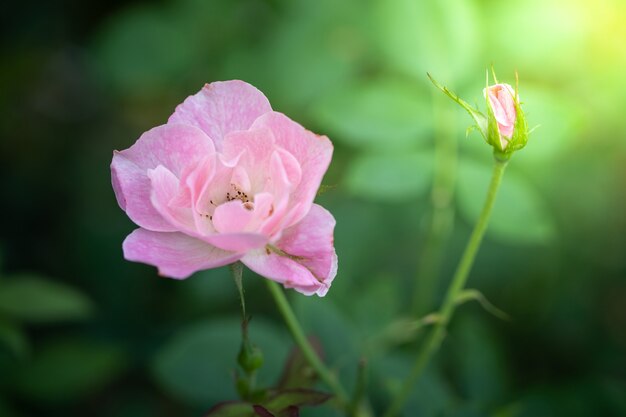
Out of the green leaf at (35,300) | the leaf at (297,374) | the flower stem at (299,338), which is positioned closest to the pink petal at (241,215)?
the flower stem at (299,338)

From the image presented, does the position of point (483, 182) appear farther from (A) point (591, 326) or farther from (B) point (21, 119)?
(B) point (21, 119)

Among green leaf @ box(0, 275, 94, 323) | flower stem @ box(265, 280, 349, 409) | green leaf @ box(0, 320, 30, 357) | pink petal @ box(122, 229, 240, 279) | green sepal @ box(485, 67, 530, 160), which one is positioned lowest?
green leaf @ box(0, 320, 30, 357)

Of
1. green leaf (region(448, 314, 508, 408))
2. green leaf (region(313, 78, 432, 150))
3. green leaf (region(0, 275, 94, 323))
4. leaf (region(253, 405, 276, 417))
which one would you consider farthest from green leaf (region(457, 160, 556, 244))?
green leaf (region(0, 275, 94, 323))

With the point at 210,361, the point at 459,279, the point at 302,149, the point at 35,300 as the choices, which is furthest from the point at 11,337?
the point at 459,279

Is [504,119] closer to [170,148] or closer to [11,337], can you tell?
[170,148]

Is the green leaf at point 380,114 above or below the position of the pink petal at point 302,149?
above

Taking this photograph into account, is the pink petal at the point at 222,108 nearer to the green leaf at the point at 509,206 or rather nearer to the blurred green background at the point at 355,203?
the blurred green background at the point at 355,203

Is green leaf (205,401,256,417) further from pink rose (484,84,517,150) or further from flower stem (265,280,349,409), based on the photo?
pink rose (484,84,517,150)

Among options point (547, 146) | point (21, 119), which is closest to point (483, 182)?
point (547, 146)
